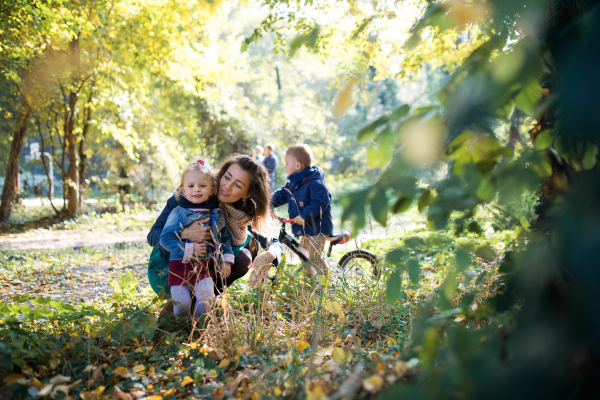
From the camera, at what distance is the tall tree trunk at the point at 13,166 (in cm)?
1053

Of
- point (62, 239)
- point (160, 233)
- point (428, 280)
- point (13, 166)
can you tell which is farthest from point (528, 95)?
point (13, 166)

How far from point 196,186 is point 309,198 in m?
1.84

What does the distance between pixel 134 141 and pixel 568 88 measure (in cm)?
1076

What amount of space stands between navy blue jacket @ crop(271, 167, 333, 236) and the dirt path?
5049 millimetres

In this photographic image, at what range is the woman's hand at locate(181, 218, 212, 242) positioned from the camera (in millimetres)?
2799

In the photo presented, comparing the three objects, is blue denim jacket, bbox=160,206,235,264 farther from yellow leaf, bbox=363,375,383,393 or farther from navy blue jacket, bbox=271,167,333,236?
yellow leaf, bbox=363,375,383,393

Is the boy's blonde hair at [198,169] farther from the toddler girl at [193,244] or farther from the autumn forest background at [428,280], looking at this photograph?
the autumn forest background at [428,280]

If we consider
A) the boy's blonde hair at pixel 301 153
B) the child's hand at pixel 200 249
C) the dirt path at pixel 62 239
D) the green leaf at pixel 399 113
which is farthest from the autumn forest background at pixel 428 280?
the dirt path at pixel 62 239

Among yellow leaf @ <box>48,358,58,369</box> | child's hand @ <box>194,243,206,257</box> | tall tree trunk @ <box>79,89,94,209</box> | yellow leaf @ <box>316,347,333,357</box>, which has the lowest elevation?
yellow leaf @ <box>316,347,333,357</box>

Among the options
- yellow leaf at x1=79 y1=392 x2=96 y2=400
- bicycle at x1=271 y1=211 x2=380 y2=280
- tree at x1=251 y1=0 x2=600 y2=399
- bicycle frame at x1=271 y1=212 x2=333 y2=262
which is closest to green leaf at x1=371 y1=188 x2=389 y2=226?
tree at x1=251 y1=0 x2=600 y2=399

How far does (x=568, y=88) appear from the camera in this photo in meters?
0.90

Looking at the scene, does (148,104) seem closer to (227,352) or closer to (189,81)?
(189,81)

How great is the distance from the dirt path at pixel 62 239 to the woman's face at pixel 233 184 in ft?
19.1

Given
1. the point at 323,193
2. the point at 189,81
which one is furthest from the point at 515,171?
the point at 189,81
